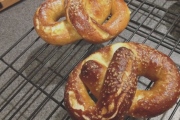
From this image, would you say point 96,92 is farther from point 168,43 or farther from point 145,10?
point 145,10

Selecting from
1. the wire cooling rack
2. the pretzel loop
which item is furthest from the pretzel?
the wire cooling rack

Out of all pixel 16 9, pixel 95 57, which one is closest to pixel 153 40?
pixel 95 57

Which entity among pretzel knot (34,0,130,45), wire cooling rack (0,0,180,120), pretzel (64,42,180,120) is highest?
pretzel knot (34,0,130,45)

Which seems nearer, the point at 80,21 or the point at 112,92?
the point at 112,92

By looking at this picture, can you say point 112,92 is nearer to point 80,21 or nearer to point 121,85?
point 121,85

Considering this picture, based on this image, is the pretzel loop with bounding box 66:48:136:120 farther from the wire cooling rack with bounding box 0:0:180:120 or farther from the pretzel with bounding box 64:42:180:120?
the wire cooling rack with bounding box 0:0:180:120

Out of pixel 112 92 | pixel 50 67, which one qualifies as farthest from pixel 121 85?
pixel 50 67
